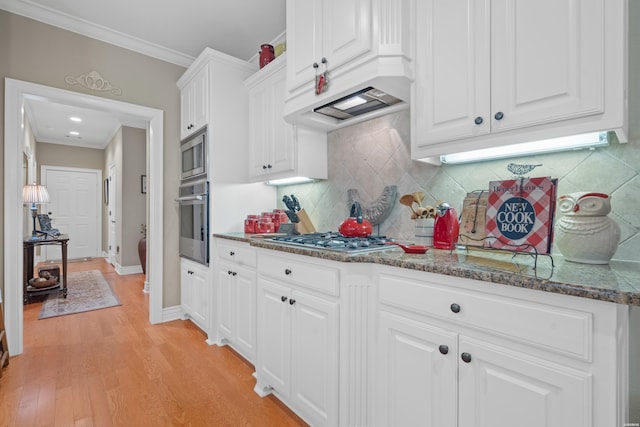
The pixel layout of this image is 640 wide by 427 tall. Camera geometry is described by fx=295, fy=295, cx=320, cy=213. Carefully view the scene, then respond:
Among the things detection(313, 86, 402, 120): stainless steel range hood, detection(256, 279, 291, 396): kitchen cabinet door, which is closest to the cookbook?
detection(313, 86, 402, 120): stainless steel range hood

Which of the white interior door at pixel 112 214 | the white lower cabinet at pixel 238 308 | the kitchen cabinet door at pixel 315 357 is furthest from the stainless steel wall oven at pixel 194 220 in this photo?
the white interior door at pixel 112 214

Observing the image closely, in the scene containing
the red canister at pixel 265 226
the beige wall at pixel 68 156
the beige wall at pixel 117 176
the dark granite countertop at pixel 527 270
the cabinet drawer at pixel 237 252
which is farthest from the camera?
the beige wall at pixel 68 156

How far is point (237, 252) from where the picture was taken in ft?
7.01

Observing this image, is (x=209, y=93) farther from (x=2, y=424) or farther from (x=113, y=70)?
(x=2, y=424)

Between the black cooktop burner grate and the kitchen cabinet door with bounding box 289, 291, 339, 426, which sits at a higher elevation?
the black cooktop burner grate

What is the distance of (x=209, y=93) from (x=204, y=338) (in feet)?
7.11

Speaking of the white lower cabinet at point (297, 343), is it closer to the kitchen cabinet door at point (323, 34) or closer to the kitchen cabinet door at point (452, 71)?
the kitchen cabinet door at point (452, 71)

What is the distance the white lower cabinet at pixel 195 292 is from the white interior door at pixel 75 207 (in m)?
5.43

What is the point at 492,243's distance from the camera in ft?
3.82

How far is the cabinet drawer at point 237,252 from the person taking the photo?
6.49ft

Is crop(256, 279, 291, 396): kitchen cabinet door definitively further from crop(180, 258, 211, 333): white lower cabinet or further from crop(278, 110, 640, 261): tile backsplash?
crop(180, 258, 211, 333): white lower cabinet

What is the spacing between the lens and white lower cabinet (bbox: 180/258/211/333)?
8.52 ft

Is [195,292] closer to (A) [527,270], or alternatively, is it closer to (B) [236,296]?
(B) [236,296]

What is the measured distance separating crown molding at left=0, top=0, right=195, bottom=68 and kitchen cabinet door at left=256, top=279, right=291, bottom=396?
2.68 m
